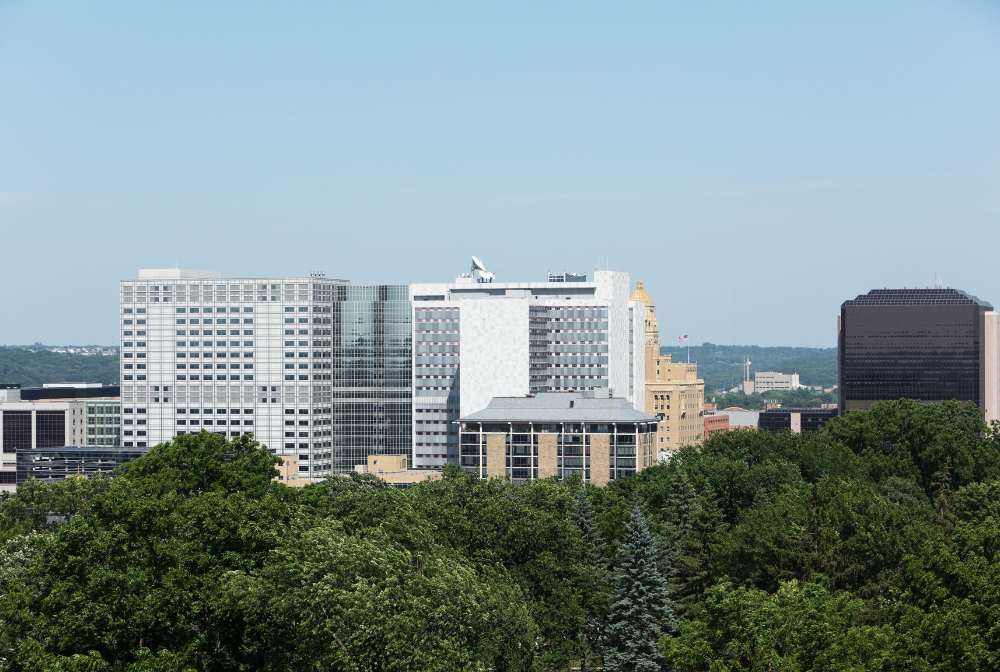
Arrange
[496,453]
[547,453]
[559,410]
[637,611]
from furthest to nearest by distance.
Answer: [559,410], [496,453], [547,453], [637,611]

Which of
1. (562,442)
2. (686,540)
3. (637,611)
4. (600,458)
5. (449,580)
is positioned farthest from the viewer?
(562,442)

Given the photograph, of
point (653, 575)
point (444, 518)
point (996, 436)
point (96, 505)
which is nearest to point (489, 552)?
point (444, 518)

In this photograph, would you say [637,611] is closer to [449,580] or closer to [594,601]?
[594,601]

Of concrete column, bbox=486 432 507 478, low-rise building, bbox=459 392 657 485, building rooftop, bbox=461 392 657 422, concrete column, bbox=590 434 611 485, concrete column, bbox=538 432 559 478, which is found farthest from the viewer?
building rooftop, bbox=461 392 657 422

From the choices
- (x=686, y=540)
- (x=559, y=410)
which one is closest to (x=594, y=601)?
(x=686, y=540)

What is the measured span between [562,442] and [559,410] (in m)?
4.20

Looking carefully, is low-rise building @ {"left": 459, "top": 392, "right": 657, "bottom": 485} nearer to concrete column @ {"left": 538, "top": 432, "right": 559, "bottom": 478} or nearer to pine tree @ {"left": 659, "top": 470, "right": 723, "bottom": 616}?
concrete column @ {"left": 538, "top": 432, "right": 559, "bottom": 478}

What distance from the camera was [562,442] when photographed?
174 metres

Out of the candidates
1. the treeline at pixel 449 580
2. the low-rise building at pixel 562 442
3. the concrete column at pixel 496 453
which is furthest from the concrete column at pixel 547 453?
the treeline at pixel 449 580

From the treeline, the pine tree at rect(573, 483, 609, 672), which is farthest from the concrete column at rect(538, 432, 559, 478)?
the pine tree at rect(573, 483, 609, 672)

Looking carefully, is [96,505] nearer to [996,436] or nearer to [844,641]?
[844,641]

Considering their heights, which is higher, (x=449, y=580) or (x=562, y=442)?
(x=562, y=442)

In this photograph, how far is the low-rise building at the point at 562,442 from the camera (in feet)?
568

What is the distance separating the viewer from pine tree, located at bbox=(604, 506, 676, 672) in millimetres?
84000
